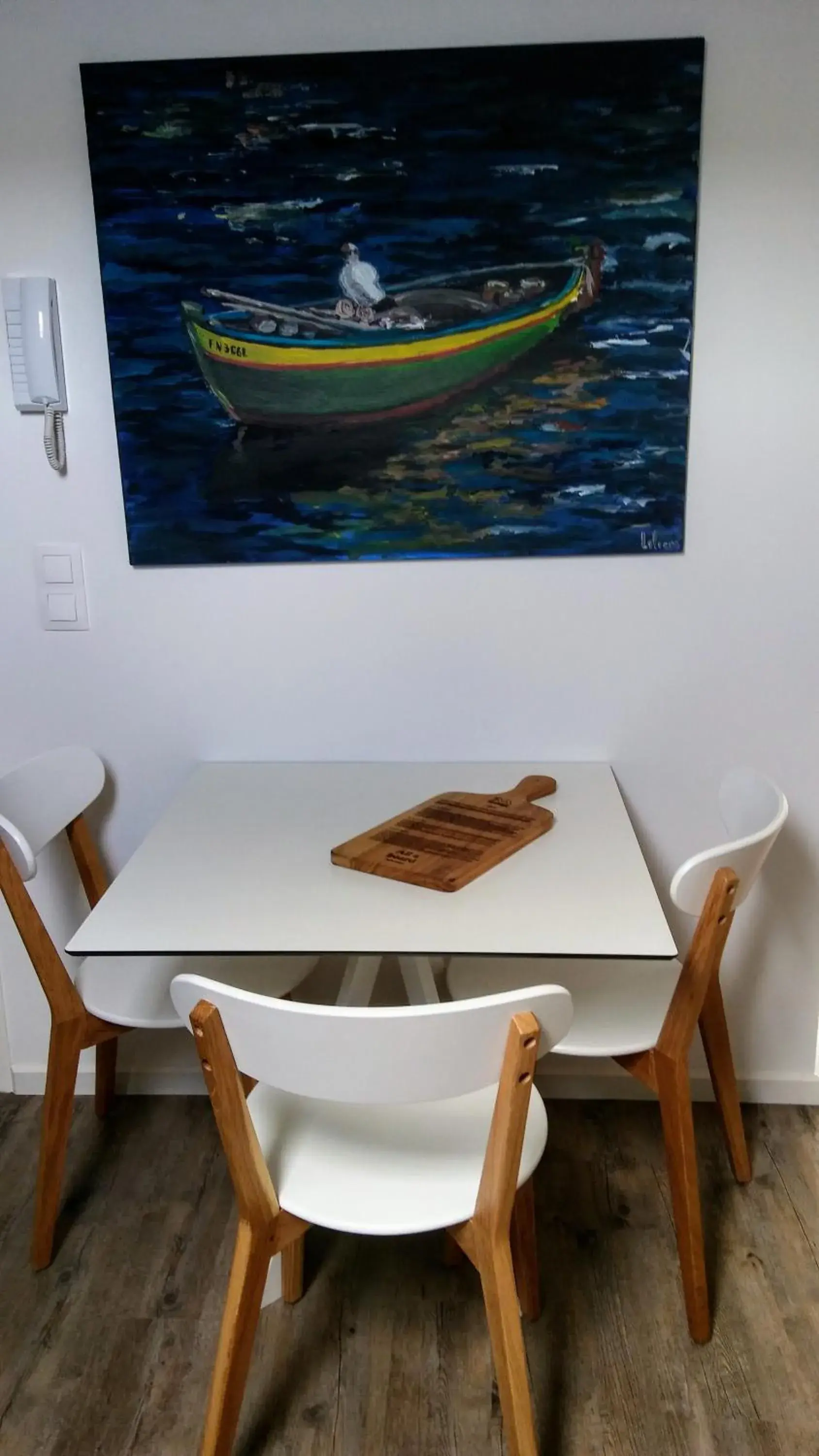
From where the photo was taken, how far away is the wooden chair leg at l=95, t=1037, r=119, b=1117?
7.10ft

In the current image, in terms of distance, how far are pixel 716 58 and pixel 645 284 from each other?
38 cm

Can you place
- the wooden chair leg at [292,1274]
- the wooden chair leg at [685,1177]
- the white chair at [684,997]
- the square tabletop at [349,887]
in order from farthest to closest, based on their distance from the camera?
the wooden chair leg at [292,1274] < the wooden chair leg at [685,1177] < the white chair at [684,997] < the square tabletop at [349,887]

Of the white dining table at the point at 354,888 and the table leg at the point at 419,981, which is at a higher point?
the white dining table at the point at 354,888

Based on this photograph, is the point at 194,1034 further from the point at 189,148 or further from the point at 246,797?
the point at 189,148

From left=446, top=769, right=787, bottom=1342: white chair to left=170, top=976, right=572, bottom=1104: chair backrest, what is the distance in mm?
254

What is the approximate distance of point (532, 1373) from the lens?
5.19ft

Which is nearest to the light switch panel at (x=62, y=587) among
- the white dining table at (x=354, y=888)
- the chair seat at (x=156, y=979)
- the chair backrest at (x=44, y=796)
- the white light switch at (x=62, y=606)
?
the white light switch at (x=62, y=606)

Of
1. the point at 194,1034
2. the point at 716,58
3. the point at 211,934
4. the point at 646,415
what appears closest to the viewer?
the point at 194,1034

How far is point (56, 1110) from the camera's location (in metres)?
1.76

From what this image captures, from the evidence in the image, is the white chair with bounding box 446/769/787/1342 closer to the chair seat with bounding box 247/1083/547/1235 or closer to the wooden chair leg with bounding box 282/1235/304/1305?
the chair seat with bounding box 247/1083/547/1235

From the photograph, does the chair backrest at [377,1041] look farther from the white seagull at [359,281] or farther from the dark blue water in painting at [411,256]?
the white seagull at [359,281]

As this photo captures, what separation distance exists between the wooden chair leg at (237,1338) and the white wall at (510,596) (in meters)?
1.02

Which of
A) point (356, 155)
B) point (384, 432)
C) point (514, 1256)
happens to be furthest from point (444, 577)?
point (514, 1256)
